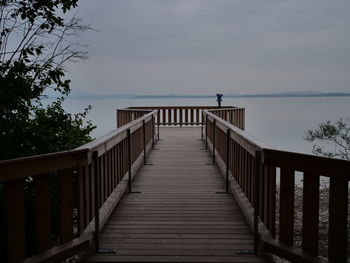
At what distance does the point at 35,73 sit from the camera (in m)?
5.80

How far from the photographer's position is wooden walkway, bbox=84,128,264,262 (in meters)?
3.93

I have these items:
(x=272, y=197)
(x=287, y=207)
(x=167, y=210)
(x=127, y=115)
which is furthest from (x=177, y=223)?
(x=127, y=115)

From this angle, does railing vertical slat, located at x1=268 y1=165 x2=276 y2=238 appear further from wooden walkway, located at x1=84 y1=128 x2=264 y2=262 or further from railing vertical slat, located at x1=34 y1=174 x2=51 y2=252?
railing vertical slat, located at x1=34 y1=174 x2=51 y2=252

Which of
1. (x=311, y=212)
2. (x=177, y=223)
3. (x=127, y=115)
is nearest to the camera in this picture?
(x=311, y=212)

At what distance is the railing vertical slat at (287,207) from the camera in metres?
3.58

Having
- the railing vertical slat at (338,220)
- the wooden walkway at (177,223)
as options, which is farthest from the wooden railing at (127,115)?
the railing vertical slat at (338,220)

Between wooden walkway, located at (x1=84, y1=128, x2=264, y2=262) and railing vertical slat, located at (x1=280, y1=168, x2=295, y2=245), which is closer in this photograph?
railing vertical slat, located at (x1=280, y1=168, x2=295, y2=245)

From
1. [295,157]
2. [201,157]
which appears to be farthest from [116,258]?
[201,157]

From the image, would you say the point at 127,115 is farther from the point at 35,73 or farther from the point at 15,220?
the point at 15,220

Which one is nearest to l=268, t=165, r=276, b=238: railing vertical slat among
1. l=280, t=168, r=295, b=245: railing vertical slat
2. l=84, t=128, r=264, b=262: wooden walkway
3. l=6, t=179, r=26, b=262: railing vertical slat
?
l=280, t=168, r=295, b=245: railing vertical slat

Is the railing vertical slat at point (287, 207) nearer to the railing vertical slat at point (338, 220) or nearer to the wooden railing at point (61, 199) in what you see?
the railing vertical slat at point (338, 220)

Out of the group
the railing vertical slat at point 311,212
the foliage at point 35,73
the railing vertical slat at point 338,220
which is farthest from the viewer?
the foliage at point 35,73

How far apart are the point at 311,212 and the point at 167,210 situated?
8.40 ft

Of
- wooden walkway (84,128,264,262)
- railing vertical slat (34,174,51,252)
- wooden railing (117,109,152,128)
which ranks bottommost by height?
wooden walkway (84,128,264,262)
